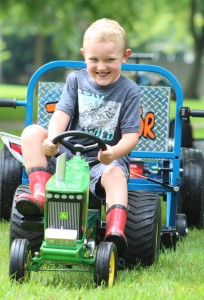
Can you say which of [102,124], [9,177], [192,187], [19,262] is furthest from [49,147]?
[192,187]

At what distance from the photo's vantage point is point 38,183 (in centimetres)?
441

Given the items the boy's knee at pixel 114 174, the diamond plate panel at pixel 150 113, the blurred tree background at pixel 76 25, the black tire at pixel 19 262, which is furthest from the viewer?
the blurred tree background at pixel 76 25

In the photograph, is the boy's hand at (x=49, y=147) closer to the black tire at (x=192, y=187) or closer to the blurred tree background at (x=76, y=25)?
the black tire at (x=192, y=187)

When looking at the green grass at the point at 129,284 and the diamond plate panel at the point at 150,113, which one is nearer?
the green grass at the point at 129,284

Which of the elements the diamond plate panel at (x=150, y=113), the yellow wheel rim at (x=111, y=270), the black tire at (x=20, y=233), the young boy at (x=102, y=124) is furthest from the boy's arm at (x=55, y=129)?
the diamond plate panel at (x=150, y=113)

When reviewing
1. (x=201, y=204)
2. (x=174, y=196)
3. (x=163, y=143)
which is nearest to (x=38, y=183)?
(x=174, y=196)

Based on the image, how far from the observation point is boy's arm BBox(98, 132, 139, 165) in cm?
425

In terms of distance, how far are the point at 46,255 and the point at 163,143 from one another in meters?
2.16

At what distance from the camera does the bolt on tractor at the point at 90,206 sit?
13.4ft

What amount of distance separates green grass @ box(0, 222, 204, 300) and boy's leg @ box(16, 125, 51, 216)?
36cm

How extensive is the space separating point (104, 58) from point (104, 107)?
0.33m

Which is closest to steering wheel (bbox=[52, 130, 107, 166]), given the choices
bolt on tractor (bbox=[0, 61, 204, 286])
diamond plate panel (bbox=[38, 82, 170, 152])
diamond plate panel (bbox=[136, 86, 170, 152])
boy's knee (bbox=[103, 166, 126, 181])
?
bolt on tractor (bbox=[0, 61, 204, 286])

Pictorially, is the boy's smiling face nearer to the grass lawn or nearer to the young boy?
the young boy

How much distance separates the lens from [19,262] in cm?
406
